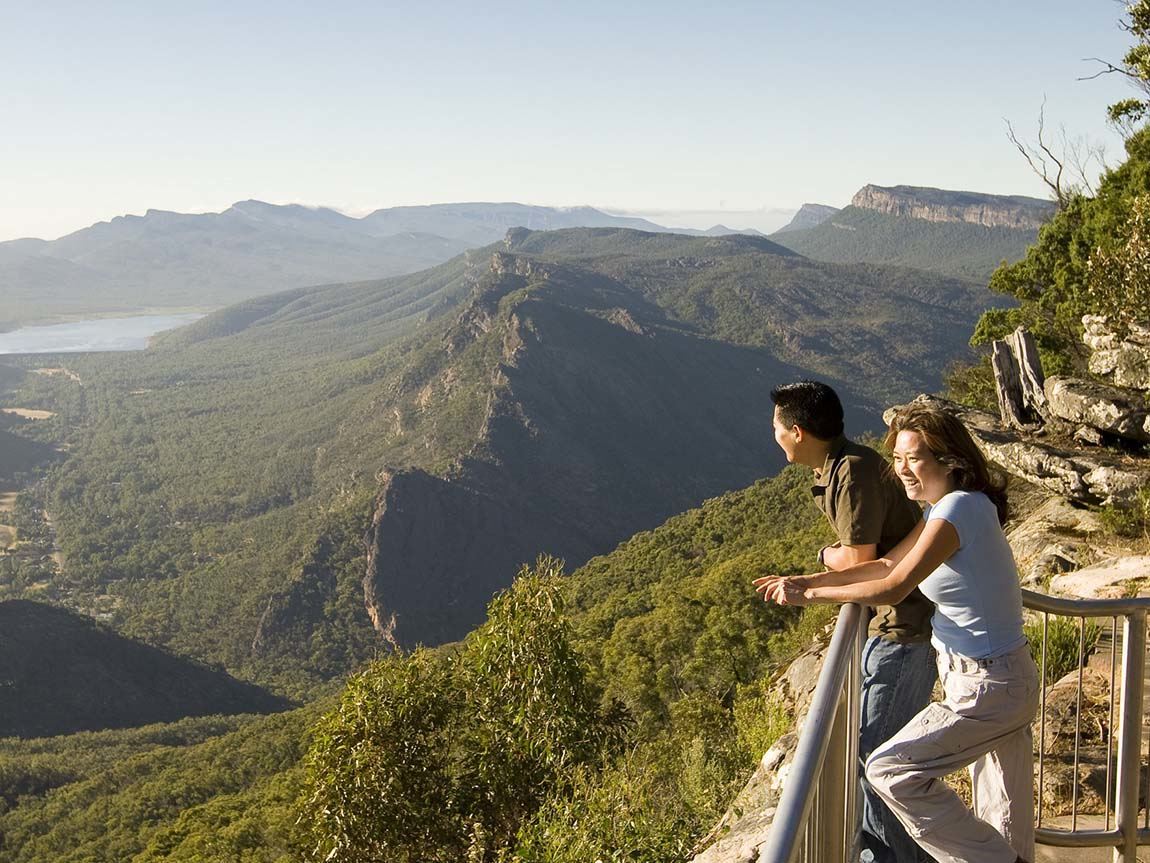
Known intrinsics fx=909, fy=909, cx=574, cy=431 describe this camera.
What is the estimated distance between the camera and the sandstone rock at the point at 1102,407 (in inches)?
496

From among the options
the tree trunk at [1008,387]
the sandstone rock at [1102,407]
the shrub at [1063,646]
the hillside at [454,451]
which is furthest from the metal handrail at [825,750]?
the hillside at [454,451]

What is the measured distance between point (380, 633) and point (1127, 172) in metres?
78.1

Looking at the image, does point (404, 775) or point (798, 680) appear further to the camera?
point (404, 775)

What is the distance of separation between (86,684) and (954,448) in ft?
289

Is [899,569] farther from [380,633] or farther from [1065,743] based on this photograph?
[380,633]

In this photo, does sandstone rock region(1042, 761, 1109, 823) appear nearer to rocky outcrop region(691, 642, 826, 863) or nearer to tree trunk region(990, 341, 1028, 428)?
rocky outcrop region(691, 642, 826, 863)

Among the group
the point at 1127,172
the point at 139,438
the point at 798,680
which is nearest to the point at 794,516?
the point at 1127,172

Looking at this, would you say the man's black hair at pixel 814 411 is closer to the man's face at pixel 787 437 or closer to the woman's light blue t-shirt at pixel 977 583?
the man's face at pixel 787 437

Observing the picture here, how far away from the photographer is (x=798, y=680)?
10.1m

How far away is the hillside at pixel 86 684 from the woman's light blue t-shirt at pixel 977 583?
269 feet

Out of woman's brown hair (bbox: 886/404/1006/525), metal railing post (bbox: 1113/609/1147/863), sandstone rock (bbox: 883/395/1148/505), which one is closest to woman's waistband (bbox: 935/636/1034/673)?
woman's brown hair (bbox: 886/404/1006/525)

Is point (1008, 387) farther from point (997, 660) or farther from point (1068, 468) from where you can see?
point (997, 660)

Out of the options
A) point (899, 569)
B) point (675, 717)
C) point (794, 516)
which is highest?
point (899, 569)

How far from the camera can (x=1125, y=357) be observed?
44.6 ft
